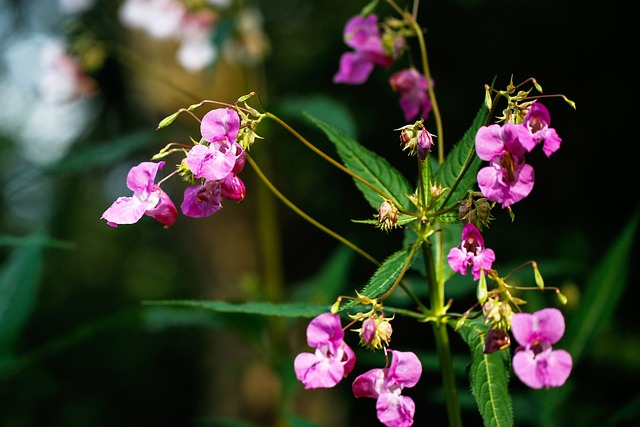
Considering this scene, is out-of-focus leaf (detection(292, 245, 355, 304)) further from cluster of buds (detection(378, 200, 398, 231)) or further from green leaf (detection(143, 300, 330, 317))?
cluster of buds (detection(378, 200, 398, 231))

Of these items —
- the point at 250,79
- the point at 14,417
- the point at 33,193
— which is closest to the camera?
the point at 250,79

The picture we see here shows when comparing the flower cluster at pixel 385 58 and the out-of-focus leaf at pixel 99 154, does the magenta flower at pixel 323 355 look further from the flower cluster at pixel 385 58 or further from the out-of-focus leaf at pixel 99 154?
the out-of-focus leaf at pixel 99 154

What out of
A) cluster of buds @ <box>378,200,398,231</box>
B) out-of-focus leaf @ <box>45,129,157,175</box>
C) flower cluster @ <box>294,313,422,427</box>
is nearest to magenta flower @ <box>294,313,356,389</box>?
flower cluster @ <box>294,313,422,427</box>

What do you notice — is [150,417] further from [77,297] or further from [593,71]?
[593,71]

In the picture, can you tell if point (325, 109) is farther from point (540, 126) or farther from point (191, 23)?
point (540, 126)

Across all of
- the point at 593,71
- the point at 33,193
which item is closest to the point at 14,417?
the point at 593,71

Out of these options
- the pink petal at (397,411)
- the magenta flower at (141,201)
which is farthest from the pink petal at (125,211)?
the pink petal at (397,411)

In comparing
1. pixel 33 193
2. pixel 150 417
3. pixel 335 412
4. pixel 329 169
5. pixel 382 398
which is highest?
pixel 382 398

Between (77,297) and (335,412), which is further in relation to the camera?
(77,297)
